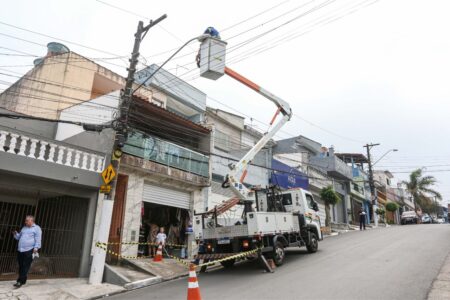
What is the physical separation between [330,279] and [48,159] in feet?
29.2

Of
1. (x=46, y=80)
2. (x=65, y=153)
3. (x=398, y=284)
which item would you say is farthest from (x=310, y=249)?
(x=46, y=80)

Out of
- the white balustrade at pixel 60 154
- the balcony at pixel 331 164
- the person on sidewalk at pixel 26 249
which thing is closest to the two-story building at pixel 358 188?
the balcony at pixel 331 164

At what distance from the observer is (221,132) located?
2316 cm

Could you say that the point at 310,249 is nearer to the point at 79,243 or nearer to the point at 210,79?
the point at 210,79

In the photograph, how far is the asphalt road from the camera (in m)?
7.12

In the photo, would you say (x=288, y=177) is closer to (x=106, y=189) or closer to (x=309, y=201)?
(x=309, y=201)

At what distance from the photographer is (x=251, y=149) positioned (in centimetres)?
1292

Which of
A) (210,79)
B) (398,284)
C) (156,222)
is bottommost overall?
(398,284)

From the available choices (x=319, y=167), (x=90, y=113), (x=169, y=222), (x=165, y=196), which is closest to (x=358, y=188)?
(x=319, y=167)

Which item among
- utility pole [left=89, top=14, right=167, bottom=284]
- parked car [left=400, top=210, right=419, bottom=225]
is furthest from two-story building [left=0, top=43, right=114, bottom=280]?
parked car [left=400, top=210, right=419, bottom=225]

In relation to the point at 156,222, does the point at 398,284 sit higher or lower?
lower

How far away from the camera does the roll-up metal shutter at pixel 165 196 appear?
47.2ft

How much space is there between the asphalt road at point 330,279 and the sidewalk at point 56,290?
0.79 meters

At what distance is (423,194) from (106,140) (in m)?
47.3
